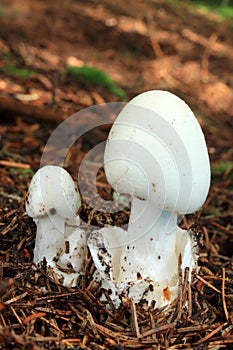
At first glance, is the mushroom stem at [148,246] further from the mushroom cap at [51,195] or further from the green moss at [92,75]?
the green moss at [92,75]

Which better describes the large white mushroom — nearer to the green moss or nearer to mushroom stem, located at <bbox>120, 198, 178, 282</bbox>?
mushroom stem, located at <bbox>120, 198, 178, 282</bbox>

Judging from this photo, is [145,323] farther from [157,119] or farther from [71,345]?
[157,119]

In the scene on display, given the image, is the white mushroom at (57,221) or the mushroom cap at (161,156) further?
the white mushroom at (57,221)

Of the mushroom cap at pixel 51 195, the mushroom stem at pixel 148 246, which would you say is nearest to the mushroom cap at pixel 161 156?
the mushroom stem at pixel 148 246

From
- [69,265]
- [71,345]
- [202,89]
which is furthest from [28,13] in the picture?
[71,345]

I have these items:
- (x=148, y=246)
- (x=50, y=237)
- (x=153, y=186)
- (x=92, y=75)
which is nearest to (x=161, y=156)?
(x=153, y=186)
